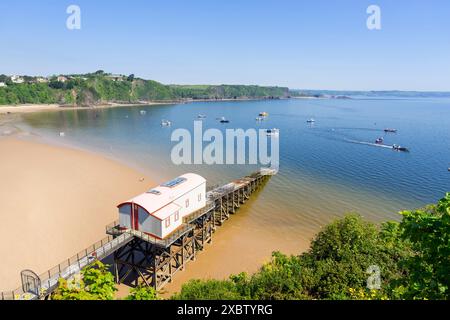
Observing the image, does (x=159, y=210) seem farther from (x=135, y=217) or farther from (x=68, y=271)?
(x=68, y=271)

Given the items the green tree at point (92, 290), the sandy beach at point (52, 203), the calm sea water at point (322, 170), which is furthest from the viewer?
the calm sea water at point (322, 170)

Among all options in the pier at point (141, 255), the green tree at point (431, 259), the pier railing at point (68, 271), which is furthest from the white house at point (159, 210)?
the green tree at point (431, 259)

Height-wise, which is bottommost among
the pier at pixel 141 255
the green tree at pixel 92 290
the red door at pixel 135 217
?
the pier at pixel 141 255

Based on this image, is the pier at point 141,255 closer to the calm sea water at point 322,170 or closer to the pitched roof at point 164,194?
the pitched roof at point 164,194

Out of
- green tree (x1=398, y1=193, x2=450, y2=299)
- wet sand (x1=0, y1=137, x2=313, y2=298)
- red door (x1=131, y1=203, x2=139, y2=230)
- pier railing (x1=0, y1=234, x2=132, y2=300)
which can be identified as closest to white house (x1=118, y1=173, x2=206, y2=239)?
red door (x1=131, y1=203, x2=139, y2=230)

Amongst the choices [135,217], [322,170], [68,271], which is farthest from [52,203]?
[322,170]
